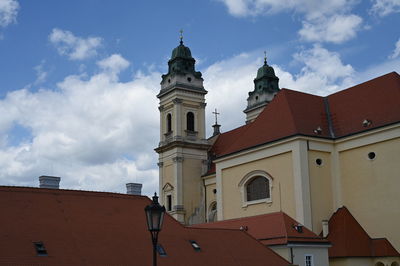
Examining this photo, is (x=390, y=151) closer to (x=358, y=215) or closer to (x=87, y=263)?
(x=358, y=215)

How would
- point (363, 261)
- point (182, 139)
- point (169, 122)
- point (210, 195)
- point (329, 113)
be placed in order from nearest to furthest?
point (363, 261)
point (329, 113)
point (210, 195)
point (182, 139)
point (169, 122)

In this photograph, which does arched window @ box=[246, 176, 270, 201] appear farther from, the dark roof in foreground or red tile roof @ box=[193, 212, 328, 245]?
the dark roof in foreground

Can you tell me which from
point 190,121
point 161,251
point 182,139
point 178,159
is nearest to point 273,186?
point 178,159

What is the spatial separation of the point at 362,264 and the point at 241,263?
13.9m

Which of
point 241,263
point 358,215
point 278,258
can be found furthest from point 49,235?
point 358,215

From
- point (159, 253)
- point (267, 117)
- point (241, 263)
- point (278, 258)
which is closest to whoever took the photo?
point (159, 253)

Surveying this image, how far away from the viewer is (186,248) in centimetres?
2662

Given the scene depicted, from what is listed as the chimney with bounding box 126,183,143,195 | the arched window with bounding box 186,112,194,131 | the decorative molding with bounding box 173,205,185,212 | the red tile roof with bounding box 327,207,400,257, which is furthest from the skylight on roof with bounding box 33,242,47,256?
the arched window with bounding box 186,112,194,131

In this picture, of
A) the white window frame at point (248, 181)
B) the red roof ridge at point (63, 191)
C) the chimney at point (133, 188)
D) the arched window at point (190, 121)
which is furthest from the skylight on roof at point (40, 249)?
the arched window at point (190, 121)

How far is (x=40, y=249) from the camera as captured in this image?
22609 mm

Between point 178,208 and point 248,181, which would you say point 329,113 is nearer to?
point 248,181

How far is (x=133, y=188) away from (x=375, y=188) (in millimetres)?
18652

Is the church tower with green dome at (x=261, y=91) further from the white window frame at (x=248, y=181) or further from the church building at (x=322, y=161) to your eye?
the white window frame at (x=248, y=181)

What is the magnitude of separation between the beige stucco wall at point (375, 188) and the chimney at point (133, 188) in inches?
713
